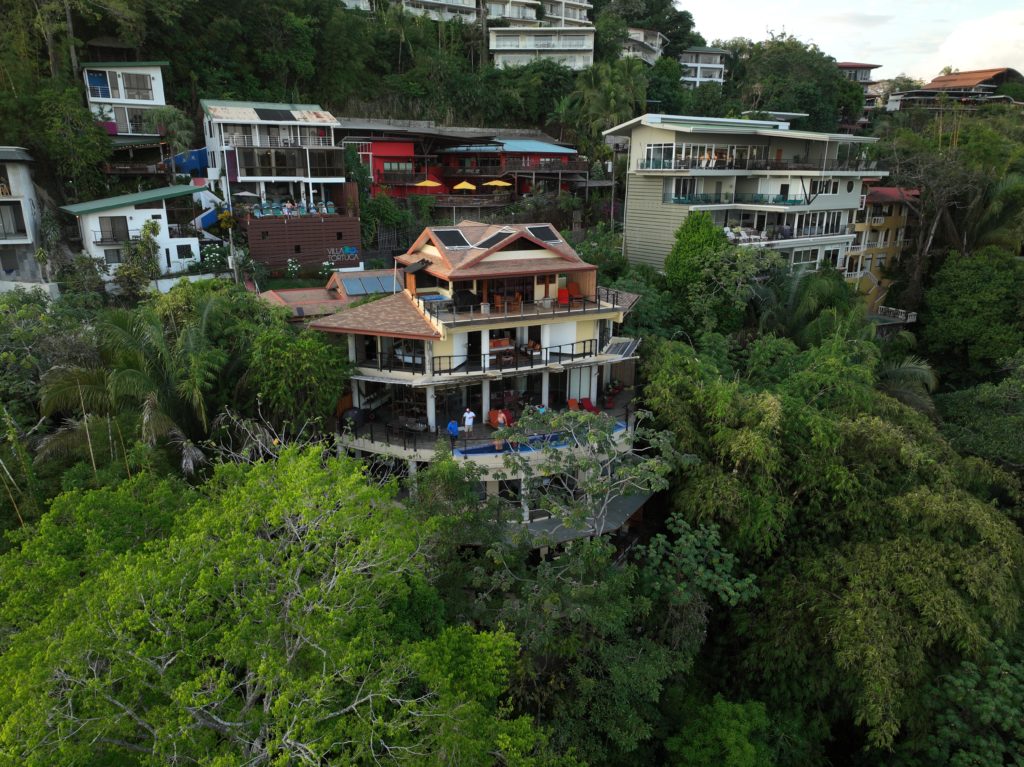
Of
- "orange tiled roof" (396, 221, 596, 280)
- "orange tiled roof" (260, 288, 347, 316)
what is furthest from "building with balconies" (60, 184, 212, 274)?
"orange tiled roof" (396, 221, 596, 280)

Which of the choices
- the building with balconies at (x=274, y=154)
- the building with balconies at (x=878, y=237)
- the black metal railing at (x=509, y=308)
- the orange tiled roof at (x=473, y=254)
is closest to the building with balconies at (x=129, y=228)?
the building with balconies at (x=274, y=154)

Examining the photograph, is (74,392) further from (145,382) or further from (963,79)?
(963,79)

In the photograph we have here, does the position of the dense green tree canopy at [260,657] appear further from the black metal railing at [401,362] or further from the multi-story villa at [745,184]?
the multi-story villa at [745,184]

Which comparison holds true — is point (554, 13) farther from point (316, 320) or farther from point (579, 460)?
point (579, 460)

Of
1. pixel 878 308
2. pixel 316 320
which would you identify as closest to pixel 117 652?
pixel 316 320

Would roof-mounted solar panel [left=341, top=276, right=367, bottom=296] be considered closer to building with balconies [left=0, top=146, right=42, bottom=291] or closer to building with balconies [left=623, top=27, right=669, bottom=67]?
building with balconies [left=0, top=146, right=42, bottom=291]

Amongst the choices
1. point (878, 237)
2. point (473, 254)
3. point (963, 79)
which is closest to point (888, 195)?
point (878, 237)
